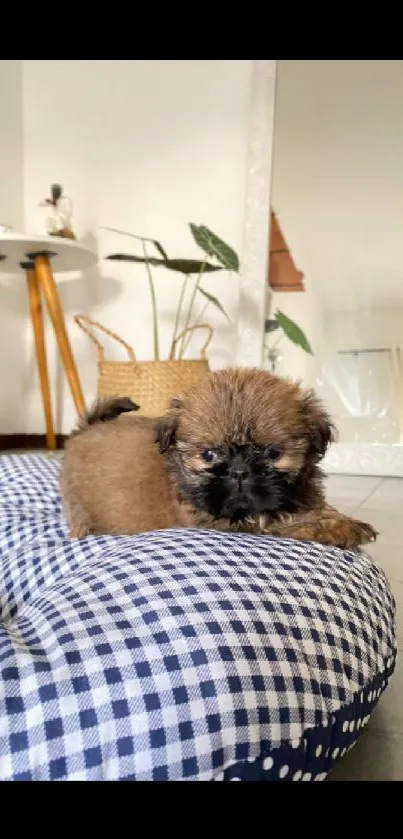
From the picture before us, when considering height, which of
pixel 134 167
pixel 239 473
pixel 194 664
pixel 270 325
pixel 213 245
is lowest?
pixel 194 664

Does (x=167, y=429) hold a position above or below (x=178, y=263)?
below

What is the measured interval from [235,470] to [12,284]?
294 cm

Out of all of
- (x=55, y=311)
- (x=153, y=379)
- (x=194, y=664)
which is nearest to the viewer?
(x=194, y=664)

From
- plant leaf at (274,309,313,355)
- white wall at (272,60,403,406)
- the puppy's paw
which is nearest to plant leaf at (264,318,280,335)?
white wall at (272,60,403,406)

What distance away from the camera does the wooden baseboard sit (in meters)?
3.78

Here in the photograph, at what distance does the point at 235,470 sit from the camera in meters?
1.09

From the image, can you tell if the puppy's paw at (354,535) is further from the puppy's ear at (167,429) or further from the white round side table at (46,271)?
the white round side table at (46,271)

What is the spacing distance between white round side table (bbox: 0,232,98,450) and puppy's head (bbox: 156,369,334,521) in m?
1.75

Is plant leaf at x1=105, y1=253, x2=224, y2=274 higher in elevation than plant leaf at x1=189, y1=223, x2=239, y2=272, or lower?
lower

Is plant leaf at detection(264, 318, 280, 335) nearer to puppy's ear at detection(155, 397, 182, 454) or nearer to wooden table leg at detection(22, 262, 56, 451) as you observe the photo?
wooden table leg at detection(22, 262, 56, 451)

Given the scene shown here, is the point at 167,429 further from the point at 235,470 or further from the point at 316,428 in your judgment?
the point at 316,428

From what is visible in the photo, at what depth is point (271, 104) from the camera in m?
3.33

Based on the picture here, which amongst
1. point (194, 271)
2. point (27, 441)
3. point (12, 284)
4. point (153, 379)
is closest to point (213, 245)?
point (194, 271)
